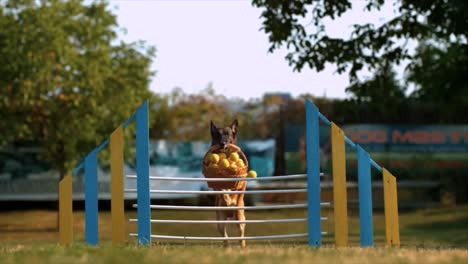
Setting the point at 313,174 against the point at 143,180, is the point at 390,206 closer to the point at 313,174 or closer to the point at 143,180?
the point at 313,174

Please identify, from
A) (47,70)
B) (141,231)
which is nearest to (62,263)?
(141,231)

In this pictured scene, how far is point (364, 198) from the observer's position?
416 inches

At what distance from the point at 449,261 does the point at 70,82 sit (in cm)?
2065

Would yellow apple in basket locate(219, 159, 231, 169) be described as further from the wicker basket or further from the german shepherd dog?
the german shepherd dog

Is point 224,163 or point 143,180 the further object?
point 224,163

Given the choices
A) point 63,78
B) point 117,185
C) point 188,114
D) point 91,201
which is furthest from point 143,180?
point 188,114

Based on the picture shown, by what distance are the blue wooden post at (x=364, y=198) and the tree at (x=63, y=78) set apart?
17767mm

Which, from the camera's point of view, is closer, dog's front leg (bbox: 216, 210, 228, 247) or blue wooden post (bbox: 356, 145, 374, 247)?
blue wooden post (bbox: 356, 145, 374, 247)

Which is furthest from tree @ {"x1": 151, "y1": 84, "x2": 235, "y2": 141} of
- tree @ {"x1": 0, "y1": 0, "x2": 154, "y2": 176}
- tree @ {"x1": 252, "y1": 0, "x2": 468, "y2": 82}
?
tree @ {"x1": 252, "y1": 0, "x2": 468, "y2": 82}

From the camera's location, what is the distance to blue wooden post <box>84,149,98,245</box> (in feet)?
34.3

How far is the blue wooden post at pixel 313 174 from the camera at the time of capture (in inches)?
412

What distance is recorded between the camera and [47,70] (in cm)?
2706

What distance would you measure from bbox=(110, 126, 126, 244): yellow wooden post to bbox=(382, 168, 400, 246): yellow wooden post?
3025mm

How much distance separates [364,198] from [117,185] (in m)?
2.82
